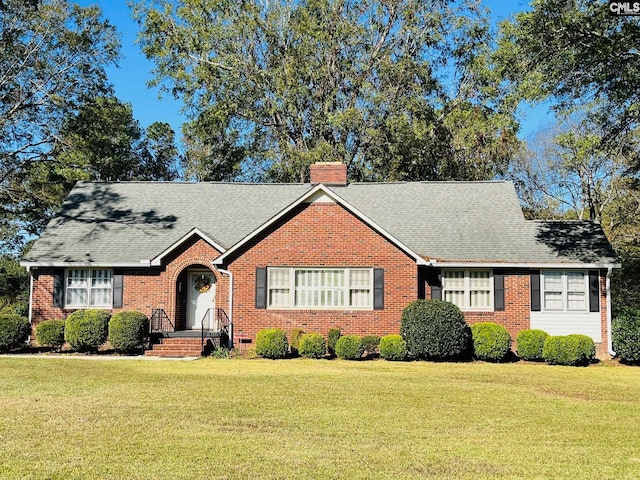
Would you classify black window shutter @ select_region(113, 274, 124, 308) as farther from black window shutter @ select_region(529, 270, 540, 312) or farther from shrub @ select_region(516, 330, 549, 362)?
black window shutter @ select_region(529, 270, 540, 312)

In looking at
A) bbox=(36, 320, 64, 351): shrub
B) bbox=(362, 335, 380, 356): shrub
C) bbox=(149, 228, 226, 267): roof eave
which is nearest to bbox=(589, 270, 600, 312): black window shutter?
bbox=(362, 335, 380, 356): shrub

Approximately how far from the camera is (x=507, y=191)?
24.6m

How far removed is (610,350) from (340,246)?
8.58m

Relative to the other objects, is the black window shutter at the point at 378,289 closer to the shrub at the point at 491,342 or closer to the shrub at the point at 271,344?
the shrub at the point at 491,342

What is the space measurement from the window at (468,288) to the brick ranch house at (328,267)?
31 mm

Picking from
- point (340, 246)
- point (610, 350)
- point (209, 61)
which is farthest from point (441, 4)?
point (610, 350)

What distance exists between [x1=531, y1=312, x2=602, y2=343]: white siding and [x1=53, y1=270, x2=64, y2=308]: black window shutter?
49.1ft

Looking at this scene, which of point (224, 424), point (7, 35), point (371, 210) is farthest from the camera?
point (7, 35)

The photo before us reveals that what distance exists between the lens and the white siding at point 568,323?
66.9 feet

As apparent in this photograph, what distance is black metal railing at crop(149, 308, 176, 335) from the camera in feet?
69.7

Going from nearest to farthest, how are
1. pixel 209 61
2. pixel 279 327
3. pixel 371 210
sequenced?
pixel 279 327 < pixel 371 210 < pixel 209 61

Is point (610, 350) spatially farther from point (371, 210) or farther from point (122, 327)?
point (122, 327)

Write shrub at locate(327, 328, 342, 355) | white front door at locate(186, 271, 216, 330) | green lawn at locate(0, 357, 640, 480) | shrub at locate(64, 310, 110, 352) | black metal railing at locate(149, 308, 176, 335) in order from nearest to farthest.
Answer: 1. green lawn at locate(0, 357, 640, 480)
2. shrub at locate(327, 328, 342, 355)
3. shrub at locate(64, 310, 110, 352)
4. black metal railing at locate(149, 308, 176, 335)
5. white front door at locate(186, 271, 216, 330)

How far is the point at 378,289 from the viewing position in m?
20.3
